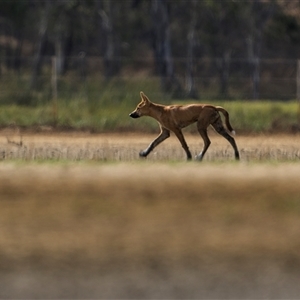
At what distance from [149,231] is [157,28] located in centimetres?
3432

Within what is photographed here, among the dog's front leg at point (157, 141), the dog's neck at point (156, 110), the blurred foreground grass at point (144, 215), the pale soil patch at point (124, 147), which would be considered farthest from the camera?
the dog's neck at point (156, 110)

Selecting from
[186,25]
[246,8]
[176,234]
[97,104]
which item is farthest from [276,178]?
[186,25]

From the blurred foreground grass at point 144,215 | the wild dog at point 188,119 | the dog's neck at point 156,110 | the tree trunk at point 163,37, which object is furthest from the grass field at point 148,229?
the tree trunk at point 163,37

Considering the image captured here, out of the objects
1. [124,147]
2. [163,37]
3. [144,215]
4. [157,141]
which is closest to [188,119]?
[157,141]

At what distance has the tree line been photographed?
46.6 meters

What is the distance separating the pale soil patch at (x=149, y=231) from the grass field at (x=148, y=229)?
0.01 meters

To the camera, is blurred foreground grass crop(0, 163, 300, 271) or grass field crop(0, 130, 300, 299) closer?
grass field crop(0, 130, 300, 299)

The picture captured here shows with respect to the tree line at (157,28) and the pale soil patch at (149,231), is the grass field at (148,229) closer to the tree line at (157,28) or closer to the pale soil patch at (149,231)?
the pale soil patch at (149,231)

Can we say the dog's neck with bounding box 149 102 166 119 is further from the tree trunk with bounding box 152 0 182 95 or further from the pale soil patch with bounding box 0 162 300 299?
the tree trunk with bounding box 152 0 182 95

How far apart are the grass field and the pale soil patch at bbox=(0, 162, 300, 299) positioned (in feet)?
0.03

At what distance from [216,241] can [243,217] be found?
0.77m

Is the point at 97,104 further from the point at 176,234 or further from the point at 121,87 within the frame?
the point at 176,234

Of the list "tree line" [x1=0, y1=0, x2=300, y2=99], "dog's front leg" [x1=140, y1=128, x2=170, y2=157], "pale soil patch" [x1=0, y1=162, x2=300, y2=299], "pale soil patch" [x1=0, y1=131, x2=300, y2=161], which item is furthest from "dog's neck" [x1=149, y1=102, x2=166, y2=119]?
"tree line" [x1=0, y1=0, x2=300, y2=99]

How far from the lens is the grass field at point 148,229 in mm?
8203
